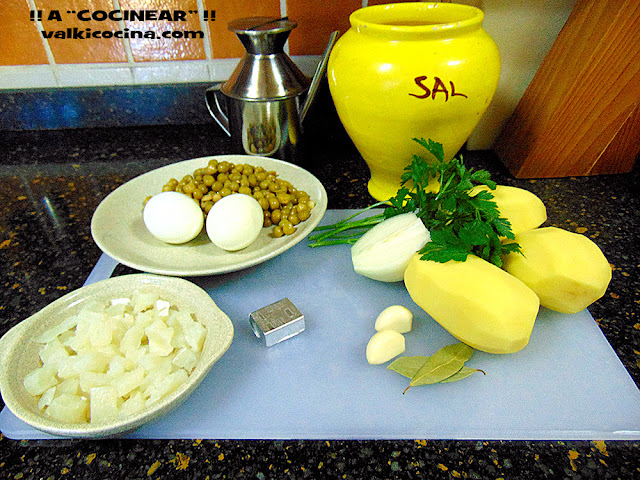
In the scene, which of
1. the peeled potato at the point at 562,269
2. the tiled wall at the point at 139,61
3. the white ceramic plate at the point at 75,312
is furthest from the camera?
the tiled wall at the point at 139,61

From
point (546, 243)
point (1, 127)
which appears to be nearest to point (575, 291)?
point (546, 243)

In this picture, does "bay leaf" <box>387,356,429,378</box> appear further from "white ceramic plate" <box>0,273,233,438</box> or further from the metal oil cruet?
the metal oil cruet

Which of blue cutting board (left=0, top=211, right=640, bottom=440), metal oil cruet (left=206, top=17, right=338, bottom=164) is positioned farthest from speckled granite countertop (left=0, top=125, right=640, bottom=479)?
metal oil cruet (left=206, top=17, right=338, bottom=164)

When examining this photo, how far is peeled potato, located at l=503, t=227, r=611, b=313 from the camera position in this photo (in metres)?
0.51

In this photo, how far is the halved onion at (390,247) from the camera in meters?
0.57

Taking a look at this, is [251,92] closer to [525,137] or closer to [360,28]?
[360,28]

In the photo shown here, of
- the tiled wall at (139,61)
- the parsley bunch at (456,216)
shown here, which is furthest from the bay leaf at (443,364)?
the tiled wall at (139,61)

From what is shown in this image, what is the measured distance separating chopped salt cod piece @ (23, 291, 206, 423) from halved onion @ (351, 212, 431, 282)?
0.25 metres

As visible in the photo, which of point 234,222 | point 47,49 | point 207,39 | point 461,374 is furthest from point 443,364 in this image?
point 47,49

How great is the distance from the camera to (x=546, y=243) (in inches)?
21.0

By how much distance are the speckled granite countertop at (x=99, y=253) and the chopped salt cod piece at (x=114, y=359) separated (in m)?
0.05

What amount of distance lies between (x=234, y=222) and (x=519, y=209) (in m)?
0.42

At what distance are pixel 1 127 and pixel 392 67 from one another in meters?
1.07

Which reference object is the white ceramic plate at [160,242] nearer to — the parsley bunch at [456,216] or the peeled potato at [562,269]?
the parsley bunch at [456,216]
